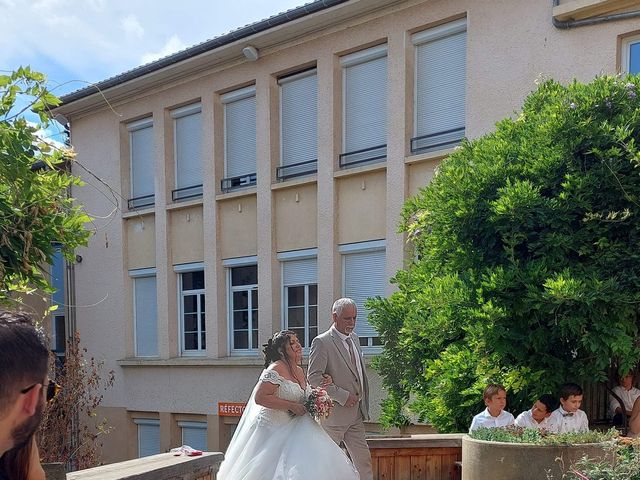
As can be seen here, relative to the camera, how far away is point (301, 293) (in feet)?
45.6

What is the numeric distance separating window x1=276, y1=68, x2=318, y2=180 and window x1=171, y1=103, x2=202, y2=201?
2329mm

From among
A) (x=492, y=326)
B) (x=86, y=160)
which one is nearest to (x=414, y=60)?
(x=492, y=326)

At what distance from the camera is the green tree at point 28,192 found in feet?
12.2

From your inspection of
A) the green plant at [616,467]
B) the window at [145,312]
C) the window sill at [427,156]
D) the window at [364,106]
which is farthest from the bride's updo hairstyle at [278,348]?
the window at [145,312]

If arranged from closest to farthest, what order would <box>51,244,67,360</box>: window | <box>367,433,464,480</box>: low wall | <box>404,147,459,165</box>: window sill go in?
<box>367,433,464,480</box>: low wall < <box>404,147,459,165</box>: window sill < <box>51,244,67,360</box>: window

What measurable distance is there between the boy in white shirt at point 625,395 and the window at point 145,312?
37.6ft

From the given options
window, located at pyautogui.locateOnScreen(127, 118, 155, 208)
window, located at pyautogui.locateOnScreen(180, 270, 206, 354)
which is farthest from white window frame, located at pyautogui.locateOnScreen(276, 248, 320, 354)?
window, located at pyautogui.locateOnScreen(127, 118, 155, 208)

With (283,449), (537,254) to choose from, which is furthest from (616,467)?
(283,449)

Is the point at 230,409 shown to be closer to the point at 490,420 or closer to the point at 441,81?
the point at 441,81

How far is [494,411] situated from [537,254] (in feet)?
4.95

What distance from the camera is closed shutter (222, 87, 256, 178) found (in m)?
14.5

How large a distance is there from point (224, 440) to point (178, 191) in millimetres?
5549

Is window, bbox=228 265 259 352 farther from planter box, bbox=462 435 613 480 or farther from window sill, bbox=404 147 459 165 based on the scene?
planter box, bbox=462 435 613 480

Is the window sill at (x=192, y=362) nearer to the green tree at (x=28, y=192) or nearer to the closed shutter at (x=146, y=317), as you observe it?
the closed shutter at (x=146, y=317)
